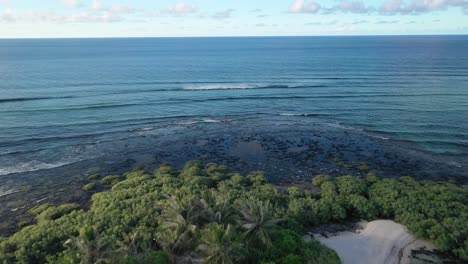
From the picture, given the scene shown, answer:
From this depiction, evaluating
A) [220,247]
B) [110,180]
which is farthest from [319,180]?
[110,180]

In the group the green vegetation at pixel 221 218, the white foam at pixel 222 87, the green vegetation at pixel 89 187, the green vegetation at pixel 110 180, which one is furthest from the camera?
the white foam at pixel 222 87

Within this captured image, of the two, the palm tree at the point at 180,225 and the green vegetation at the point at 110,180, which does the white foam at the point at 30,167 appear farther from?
the palm tree at the point at 180,225

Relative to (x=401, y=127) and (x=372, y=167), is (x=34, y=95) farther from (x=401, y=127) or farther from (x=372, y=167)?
(x=401, y=127)

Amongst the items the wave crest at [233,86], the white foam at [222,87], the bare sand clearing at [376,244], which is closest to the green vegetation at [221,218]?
the bare sand clearing at [376,244]

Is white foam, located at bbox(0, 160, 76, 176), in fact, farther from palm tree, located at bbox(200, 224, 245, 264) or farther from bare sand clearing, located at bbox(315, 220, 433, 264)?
bare sand clearing, located at bbox(315, 220, 433, 264)

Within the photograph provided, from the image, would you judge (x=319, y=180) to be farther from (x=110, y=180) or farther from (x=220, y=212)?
(x=110, y=180)

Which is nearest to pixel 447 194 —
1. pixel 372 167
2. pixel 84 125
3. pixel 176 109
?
pixel 372 167
